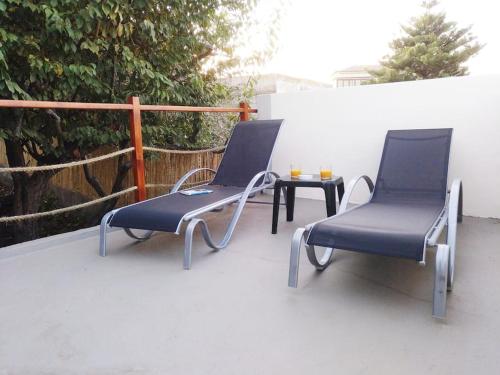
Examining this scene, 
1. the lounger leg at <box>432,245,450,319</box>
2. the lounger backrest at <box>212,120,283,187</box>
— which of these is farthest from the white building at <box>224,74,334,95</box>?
the lounger leg at <box>432,245,450,319</box>

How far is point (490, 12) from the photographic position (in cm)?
1847

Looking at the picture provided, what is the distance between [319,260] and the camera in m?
2.83

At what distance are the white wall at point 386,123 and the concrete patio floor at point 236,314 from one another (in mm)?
1229

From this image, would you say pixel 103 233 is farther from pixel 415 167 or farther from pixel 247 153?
pixel 415 167

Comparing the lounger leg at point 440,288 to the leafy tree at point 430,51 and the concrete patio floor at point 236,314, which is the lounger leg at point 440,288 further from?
the leafy tree at point 430,51

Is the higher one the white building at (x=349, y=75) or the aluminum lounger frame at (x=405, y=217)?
the white building at (x=349, y=75)

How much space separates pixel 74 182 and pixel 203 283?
5482 millimetres

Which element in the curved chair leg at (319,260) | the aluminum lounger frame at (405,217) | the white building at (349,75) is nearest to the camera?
the aluminum lounger frame at (405,217)

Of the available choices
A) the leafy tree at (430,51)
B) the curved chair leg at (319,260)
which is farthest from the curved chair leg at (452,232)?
the leafy tree at (430,51)

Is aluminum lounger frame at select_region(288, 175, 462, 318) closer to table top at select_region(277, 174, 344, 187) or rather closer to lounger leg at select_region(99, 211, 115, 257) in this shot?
table top at select_region(277, 174, 344, 187)

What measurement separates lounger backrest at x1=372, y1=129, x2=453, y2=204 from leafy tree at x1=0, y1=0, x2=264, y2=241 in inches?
114

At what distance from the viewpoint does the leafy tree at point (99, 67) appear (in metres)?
4.10

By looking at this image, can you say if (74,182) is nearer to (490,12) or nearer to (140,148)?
(140,148)

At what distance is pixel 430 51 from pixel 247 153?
68.4ft
